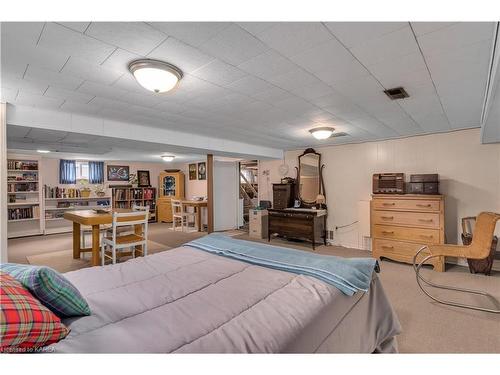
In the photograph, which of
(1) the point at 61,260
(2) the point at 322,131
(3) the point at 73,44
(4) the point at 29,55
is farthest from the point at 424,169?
(1) the point at 61,260

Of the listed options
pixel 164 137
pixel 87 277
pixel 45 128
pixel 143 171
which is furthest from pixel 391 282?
pixel 143 171

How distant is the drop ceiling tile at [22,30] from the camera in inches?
50.5

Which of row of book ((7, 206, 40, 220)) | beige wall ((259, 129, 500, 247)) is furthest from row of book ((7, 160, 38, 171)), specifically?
beige wall ((259, 129, 500, 247))

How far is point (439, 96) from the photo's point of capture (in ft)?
7.87

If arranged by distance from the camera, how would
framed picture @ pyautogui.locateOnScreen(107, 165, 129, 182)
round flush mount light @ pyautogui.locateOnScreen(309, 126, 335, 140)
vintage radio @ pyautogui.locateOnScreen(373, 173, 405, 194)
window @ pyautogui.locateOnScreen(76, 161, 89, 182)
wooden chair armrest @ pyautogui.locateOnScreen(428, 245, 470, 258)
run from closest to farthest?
→ wooden chair armrest @ pyautogui.locateOnScreen(428, 245, 470, 258) < round flush mount light @ pyautogui.locateOnScreen(309, 126, 335, 140) < vintage radio @ pyautogui.locateOnScreen(373, 173, 405, 194) < window @ pyautogui.locateOnScreen(76, 161, 89, 182) < framed picture @ pyautogui.locateOnScreen(107, 165, 129, 182)

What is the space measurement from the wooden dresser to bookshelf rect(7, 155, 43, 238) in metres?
7.86

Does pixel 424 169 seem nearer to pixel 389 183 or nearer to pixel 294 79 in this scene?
pixel 389 183

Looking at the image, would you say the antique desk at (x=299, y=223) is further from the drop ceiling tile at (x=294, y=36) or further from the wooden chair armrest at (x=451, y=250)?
the drop ceiling tile at (x=294, y=36)

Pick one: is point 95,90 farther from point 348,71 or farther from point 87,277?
point 348,71

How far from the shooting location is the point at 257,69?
1.84 m

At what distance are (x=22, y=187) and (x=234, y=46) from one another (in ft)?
24.3

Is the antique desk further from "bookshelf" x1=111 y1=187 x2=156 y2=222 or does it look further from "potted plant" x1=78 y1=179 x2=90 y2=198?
"potted plant" x1=78 y1=179 x2=90 y2=198

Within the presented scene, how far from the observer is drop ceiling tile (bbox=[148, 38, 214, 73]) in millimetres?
1513

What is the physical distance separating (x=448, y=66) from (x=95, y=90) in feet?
9.39
